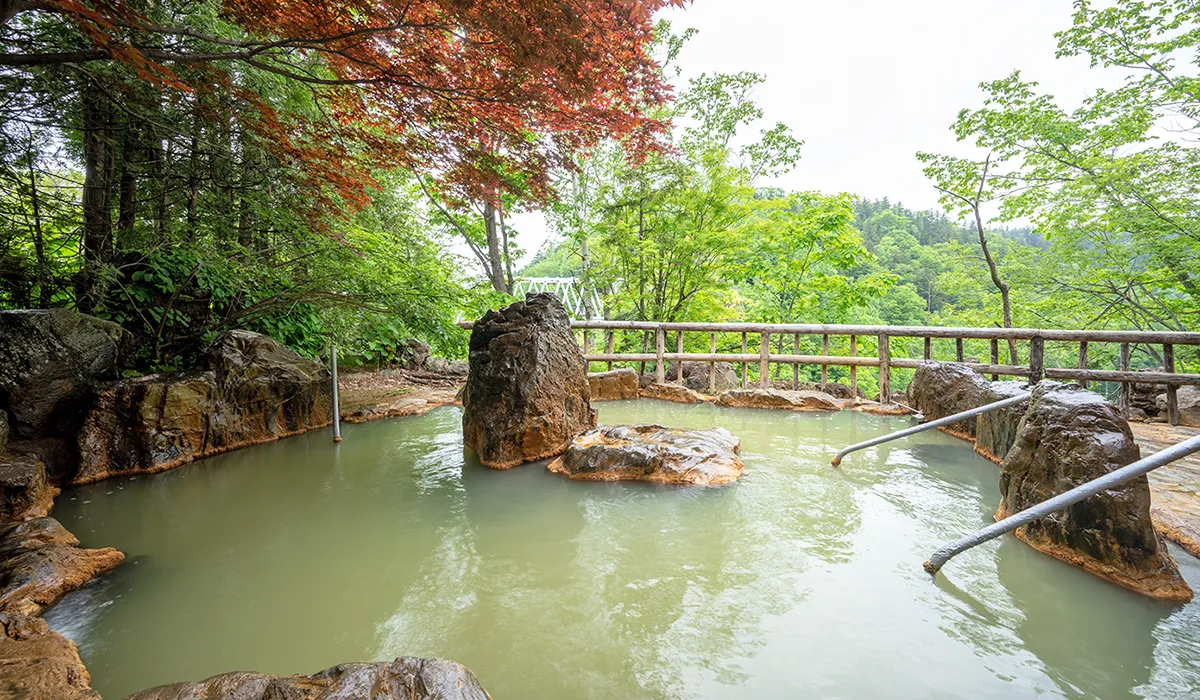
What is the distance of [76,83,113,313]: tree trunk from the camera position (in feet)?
12.6

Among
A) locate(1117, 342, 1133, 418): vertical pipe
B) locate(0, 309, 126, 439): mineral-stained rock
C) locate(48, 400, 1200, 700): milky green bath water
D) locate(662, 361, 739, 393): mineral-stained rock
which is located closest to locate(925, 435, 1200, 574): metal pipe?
locate(48, 400, 1200, 700): milky green bath water

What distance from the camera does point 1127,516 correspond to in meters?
2.16

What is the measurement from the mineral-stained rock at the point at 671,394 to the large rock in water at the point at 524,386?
259 cm

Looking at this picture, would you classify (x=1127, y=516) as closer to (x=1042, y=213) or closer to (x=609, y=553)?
(x=609, y=553)

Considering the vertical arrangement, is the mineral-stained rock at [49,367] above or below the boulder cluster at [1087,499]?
above

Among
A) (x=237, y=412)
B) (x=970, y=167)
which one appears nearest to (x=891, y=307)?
(x=970, y=167)

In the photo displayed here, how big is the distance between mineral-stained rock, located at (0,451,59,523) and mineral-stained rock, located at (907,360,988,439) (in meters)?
7.41

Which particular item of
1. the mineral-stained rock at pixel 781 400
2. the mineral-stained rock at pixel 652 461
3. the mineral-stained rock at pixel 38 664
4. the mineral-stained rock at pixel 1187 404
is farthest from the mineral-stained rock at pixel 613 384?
the mineral-stained rock at pixel 1187 404

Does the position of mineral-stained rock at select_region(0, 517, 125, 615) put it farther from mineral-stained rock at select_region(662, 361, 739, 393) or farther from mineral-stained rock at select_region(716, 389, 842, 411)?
mineral-stained rock at select_region(662, 361, 739, 393)

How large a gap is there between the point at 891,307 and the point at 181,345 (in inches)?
943

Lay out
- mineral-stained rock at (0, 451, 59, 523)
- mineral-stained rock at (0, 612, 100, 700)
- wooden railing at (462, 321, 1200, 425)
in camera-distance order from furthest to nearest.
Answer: wooden railing at (462, 321, 1200, 425) < mineral-stained rock at (0, 451, 59, 523) < mineral-stained rock at (0, 612, 100, 700)

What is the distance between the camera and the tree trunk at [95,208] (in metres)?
3.85

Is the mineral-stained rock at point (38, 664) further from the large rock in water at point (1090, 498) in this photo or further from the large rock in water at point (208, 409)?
the large rock in water at point (1090, 498)

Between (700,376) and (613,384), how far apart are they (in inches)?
116
